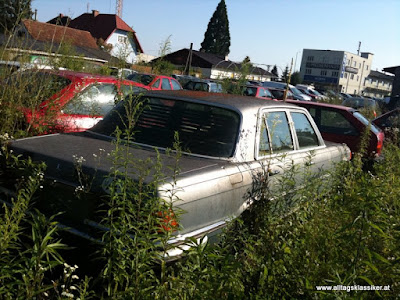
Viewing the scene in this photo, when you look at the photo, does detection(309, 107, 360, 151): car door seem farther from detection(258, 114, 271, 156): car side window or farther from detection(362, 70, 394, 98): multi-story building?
detection(362, 70, 394, 98): multi-story building

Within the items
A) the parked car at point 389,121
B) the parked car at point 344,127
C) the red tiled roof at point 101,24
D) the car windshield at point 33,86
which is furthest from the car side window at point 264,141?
the red tiled roof at point 101,24

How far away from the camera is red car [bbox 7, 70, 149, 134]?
19.2ft

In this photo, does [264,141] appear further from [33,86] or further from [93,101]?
[93,101]

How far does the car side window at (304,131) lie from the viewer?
5.65m

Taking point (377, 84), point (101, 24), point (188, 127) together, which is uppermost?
point (101, 24)

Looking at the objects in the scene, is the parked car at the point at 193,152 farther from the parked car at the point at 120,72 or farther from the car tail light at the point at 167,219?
the parked car at the point at 120,72

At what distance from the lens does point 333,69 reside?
99.6 metres

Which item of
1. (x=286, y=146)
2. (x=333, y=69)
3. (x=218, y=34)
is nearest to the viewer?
(x=286, y=146)

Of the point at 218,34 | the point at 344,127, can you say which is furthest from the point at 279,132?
the point at 218,34

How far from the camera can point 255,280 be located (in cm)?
323

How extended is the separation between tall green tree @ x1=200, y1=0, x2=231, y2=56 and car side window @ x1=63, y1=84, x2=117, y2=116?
81.3 m

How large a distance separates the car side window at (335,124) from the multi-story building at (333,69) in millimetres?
88210

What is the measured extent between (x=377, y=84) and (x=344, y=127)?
11795 centimetres

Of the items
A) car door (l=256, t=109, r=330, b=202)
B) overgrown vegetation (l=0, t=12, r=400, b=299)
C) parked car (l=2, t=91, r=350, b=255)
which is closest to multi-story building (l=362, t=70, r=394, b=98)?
car door (l=256, t=109, r=330, b=202)
